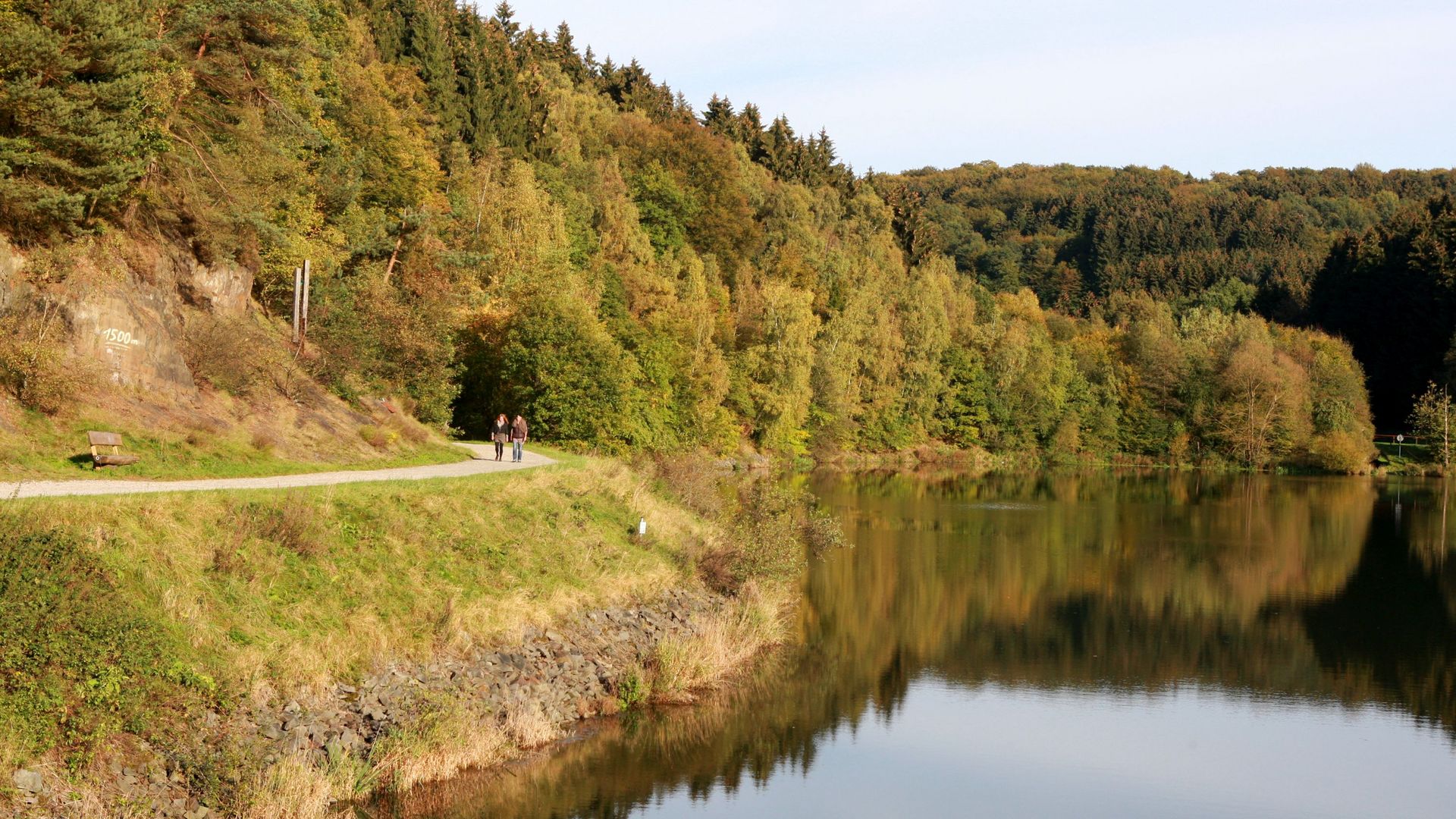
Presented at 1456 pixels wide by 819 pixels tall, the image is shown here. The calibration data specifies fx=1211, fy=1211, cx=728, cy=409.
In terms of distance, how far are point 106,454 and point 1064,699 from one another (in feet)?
64.6

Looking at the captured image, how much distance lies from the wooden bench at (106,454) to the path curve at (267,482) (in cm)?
79

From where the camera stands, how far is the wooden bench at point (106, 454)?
22.4 meters

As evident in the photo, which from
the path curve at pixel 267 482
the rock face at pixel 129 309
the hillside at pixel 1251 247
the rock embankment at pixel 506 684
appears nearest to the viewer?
the rock embankment at pixel 506 684

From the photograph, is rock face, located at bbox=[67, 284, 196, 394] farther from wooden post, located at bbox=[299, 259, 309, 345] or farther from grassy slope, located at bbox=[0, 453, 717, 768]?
grassy slope, located at bbox=[0, 453, 717, 768]

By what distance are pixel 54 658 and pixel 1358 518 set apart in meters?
60.0

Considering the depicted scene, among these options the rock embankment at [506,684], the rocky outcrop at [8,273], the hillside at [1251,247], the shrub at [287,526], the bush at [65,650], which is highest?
the hillside at [1251,247]

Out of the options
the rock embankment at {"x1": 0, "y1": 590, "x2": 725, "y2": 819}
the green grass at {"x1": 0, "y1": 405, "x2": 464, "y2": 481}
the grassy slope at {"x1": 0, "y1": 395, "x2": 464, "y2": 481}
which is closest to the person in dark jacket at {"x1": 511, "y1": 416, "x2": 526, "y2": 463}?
the grassy slope at {"x1": 0, "y1": 395, "x2": 464, "y2": 481}

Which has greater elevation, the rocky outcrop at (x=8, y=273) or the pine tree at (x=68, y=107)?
the pine tree at (x=68, y=107)

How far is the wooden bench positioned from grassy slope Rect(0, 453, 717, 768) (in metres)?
4.07

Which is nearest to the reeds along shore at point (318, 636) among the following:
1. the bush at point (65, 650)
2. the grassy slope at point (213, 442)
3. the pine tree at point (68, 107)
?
the bush at point (65, 650)

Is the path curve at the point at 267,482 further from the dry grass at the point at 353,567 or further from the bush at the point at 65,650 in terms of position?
the bush at the point at 65,650

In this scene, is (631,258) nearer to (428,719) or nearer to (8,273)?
(8,273)

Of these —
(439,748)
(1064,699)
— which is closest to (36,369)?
(439,748)

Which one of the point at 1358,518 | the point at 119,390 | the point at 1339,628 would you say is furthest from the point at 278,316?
the point at 1358,518
